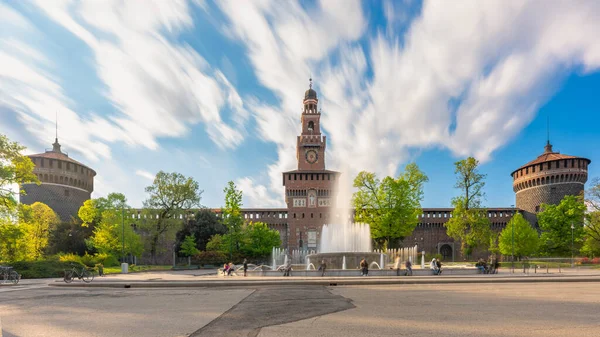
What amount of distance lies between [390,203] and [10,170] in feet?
122

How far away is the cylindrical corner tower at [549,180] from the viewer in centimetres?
5597

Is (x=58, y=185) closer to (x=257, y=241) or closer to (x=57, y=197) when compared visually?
(x=57, y=197)

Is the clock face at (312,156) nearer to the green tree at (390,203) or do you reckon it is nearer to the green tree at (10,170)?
the green tree at (390,203)

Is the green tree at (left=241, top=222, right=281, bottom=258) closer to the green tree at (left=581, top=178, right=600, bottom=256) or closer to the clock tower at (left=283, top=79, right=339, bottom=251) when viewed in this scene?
the clock tower at (left=283, top=79, right=339, bottom=251)

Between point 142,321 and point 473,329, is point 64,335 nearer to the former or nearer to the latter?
point 142,321

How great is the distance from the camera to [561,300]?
11.4m

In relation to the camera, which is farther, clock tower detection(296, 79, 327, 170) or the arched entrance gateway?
clock tower detection(296, 79, 327, 170)

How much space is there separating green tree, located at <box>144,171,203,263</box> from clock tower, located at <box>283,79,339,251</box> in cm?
1988

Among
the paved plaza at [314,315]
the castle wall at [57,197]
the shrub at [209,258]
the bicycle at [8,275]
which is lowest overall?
the shrub at [209,258]

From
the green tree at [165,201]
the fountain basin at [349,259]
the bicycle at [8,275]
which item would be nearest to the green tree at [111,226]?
the green tree at [165,201]

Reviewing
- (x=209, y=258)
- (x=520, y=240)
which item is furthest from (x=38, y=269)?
(x=520, y=240)

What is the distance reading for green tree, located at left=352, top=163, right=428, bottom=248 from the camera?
4209 centimetres

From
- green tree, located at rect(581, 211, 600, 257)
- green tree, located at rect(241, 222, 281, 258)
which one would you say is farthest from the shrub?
green tree, located at rect(581, 211, 600, 257)

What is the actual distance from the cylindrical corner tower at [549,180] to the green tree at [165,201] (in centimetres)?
5714
